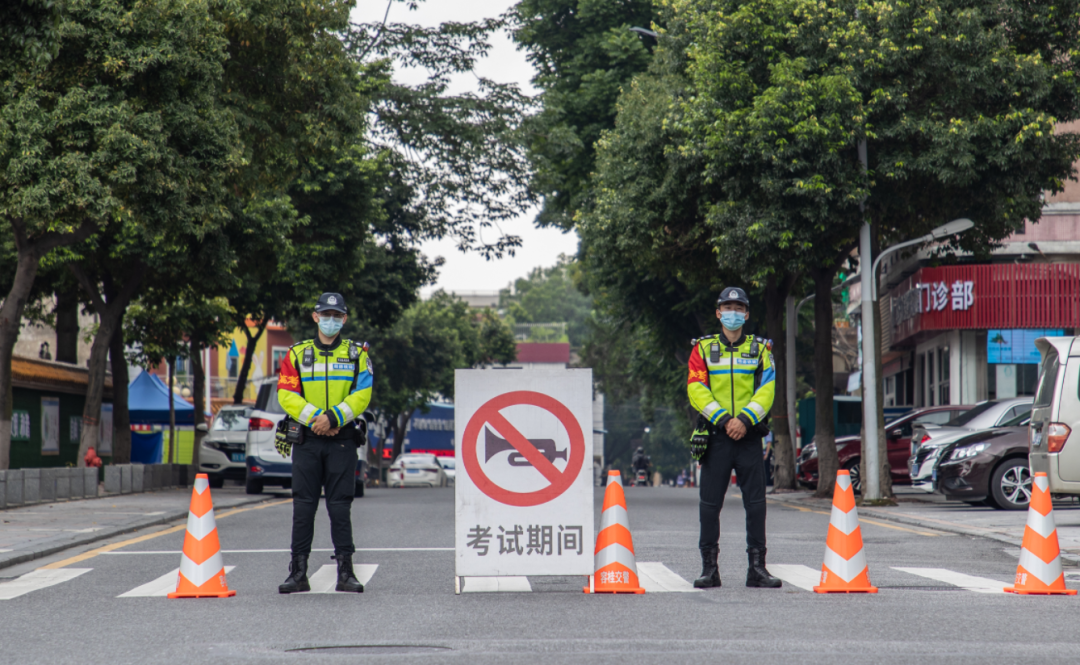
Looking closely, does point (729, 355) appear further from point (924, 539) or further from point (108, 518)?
point (108, 518)

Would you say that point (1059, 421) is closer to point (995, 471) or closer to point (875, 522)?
point (875, 522)

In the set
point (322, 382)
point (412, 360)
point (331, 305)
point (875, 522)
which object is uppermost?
point (412, 360)

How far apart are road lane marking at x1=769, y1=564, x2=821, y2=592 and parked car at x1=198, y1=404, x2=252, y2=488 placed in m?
20.7

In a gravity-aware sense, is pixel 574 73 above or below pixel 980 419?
above

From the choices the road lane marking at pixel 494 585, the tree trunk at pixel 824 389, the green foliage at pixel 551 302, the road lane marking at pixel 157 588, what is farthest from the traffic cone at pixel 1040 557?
the green foliage at pixel 551 302

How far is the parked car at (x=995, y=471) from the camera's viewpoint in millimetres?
18188

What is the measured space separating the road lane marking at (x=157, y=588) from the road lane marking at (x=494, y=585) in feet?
6.06

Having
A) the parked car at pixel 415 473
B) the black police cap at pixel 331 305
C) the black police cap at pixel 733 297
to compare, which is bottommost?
the parked car at pixel 415 473

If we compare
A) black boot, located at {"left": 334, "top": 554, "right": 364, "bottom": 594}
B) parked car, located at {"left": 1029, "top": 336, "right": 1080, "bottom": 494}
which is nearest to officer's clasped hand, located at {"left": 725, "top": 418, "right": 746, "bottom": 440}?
black boot, located at {"left": 334, "top": 554, "right": 364, "bottom": 594}

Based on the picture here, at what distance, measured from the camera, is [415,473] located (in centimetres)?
4541

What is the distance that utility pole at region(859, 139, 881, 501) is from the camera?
21.7 m

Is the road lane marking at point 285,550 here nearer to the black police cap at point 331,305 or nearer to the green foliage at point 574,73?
the black police cap at point 331,305

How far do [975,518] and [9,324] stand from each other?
13246 mm

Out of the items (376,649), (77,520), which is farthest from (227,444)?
(376,649)
